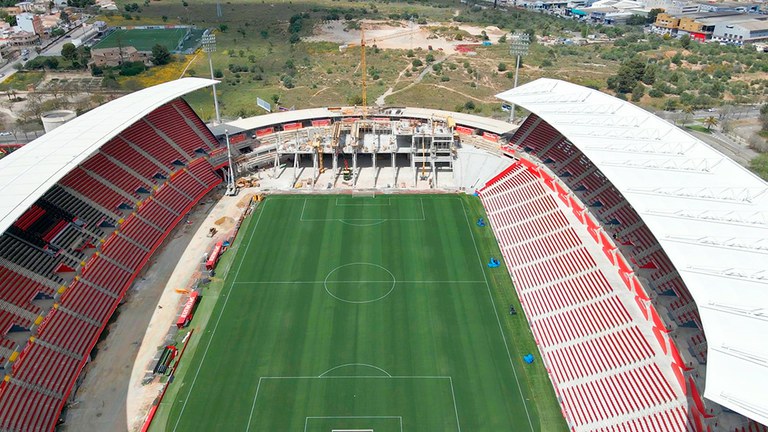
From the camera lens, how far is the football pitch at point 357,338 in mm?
32281

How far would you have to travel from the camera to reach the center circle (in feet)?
140

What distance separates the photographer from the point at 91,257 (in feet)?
136

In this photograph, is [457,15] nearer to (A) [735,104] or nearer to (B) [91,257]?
(A) [735,104]

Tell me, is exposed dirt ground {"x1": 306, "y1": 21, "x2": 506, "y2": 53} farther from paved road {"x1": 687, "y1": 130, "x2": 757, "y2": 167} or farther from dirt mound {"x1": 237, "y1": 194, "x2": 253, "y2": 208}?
dirt mound {"x1": 237, "y1": 194, "x2": 253, "y2": 208}

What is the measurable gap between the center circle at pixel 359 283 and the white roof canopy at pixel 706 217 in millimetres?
19538

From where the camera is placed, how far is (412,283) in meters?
44.3

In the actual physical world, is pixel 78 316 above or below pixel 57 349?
above

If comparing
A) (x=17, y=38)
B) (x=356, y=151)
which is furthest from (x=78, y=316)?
(x=17, y=38)

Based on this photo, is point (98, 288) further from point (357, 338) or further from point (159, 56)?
point (159, 56)

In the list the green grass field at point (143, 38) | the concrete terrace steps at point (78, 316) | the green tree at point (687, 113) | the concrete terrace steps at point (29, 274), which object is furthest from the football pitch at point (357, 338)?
the green grass field at point (143, 38)

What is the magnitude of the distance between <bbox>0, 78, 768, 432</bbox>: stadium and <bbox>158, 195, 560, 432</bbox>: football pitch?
17 centimetres

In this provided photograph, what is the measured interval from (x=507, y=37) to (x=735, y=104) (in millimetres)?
64120

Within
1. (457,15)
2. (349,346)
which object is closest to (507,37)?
(457,15)

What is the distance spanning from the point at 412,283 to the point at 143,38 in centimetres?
12554
